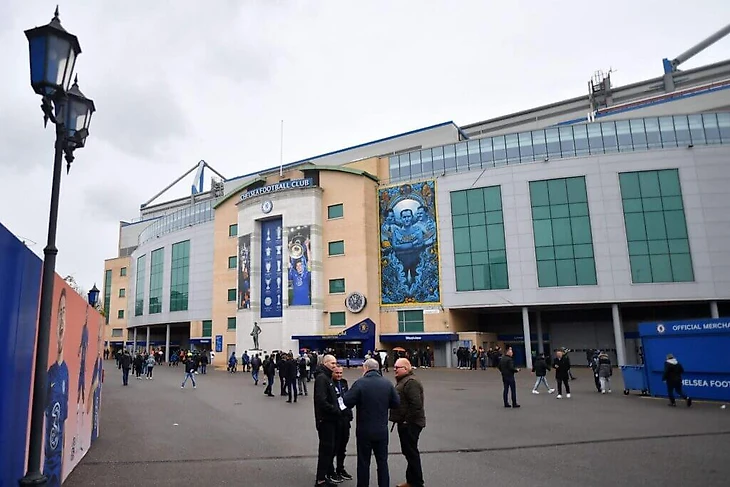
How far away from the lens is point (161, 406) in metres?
16.1

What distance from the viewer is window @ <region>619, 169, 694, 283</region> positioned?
3734 centimetres

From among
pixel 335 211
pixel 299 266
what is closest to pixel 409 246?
pixel 335 211

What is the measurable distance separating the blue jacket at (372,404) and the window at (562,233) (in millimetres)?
35378

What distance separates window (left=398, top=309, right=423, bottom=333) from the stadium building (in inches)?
4.5

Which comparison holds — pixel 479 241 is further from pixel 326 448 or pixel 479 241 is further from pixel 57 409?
pixel 57 409

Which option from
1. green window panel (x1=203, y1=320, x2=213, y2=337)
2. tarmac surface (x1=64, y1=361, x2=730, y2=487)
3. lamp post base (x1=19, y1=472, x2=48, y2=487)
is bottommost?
tarmac surface (x1=64, y1=361, x2=730, y2=487)

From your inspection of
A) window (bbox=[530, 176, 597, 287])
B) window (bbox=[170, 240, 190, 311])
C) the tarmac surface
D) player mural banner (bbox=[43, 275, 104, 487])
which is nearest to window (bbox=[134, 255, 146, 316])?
window (bbox=[170, 240, 190, 311])

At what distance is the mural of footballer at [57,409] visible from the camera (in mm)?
5969

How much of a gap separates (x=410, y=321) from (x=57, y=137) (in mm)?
38448

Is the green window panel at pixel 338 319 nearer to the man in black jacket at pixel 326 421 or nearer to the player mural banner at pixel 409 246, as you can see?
the player mural banner at pixel 409 246

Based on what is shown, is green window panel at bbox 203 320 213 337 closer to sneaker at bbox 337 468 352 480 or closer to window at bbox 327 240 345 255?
window at bbox 327 240 345 255

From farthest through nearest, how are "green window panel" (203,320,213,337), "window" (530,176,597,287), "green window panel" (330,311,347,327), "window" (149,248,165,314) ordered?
"window" (149,248,165,314) < "green window panel" (203,320,213,337) < "green window panel" (330,311,347,327) < "window" (530,176,597,287)

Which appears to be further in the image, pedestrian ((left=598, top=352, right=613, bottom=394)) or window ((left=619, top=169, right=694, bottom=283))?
window ((left=619, top=169, right=694, bottom=283))

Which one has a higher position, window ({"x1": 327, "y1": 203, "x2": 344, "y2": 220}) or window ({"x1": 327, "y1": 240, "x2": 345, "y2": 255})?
window ({"x1": 327, "y1": 203, "x2": 344, "y2": 220})
